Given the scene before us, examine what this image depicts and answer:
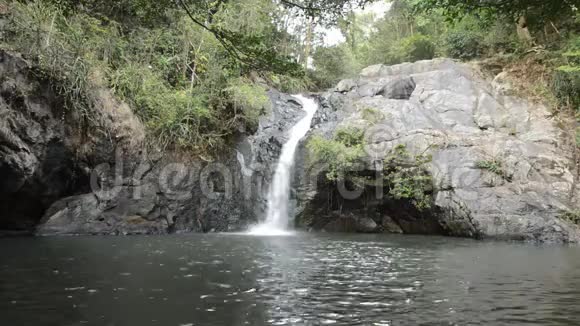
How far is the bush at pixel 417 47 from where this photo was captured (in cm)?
2511

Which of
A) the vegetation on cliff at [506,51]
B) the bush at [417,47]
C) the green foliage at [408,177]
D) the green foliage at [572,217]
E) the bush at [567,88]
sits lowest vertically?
the green foliage at [572,217]

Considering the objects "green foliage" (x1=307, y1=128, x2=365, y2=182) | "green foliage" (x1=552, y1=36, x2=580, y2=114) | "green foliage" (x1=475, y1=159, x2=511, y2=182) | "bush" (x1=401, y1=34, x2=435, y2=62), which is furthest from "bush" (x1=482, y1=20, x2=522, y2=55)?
"green foliage" (x1=307, y1=128, x2=365, y2=182)

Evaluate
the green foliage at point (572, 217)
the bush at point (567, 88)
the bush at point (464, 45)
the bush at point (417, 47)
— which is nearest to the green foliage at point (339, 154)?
the green foliage at point (572, 217)

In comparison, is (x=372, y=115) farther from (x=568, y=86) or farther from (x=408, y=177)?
(x=568, y=86)

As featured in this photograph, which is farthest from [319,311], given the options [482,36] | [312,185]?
[482,36]

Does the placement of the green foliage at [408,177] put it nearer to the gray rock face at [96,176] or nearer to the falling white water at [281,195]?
the falling white water at [281,195]

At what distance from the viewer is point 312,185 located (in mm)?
16031

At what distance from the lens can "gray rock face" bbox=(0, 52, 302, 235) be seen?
1081cm

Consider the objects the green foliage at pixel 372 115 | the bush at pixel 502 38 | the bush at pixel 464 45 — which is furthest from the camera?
the bush at pixel 464 45

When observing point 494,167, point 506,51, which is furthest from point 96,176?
point 506,51

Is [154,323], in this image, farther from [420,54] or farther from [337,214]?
[420,54]

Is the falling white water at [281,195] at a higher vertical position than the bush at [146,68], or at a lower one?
lower

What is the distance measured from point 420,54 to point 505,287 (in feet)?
71.9

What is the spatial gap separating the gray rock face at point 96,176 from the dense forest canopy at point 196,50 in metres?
0.53
